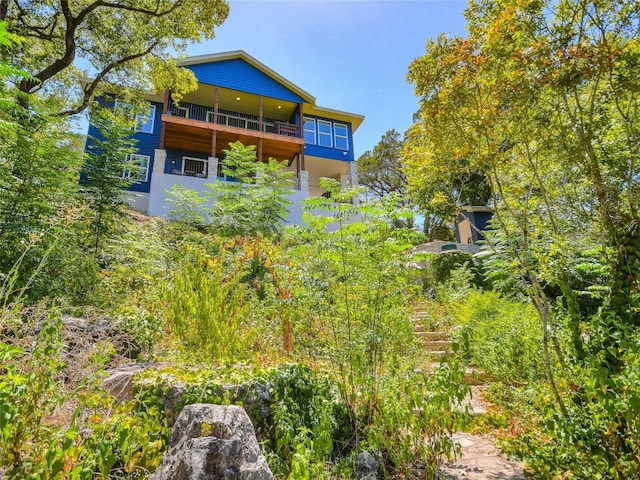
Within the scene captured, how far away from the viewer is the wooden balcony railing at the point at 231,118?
1675 centimetres

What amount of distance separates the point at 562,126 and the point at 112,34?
37.5 ft

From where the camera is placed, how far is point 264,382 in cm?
275

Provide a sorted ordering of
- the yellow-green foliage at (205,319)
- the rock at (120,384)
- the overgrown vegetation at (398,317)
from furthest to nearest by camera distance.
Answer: the yellow-green foliage at (205,319), the rock at (120,384), the overgrown vegetation at (398,317)

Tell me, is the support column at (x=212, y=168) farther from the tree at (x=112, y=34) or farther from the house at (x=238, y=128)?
the tree at (x=112, y=34)

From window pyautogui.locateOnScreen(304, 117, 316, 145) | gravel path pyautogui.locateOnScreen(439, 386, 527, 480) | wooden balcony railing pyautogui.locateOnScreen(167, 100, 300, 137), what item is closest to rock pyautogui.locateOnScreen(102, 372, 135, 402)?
gravel path pyautogui.locateOnScreen(439, 386, 527, 480)

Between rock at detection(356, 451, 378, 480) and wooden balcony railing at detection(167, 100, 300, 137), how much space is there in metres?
16.4

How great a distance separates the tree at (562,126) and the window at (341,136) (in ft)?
52.2

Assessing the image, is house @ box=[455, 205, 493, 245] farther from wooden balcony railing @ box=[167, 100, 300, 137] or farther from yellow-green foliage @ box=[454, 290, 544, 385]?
yellow-green foliage @ box=[454, 290, 544, 385]

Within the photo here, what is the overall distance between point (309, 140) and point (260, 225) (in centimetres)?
1038

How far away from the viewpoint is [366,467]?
246 cm

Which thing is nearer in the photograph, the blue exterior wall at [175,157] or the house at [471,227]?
the blue exterior wall at [175,157]

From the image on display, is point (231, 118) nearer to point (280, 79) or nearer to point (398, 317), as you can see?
point (280, 79)

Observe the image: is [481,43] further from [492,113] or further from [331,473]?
[331,473]

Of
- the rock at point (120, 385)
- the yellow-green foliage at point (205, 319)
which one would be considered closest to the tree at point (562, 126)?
the yellow-green foliage at point (205, 319)
